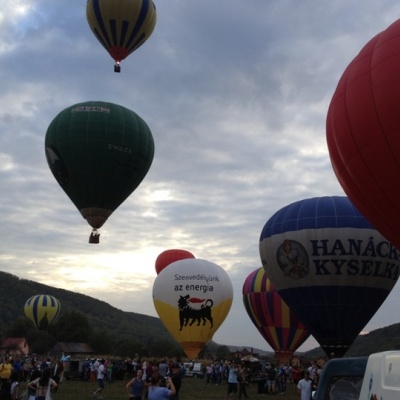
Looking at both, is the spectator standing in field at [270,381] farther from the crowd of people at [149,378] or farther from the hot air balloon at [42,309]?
the hot air balloon at [42,309]

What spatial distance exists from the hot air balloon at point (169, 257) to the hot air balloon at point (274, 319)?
46.0ft

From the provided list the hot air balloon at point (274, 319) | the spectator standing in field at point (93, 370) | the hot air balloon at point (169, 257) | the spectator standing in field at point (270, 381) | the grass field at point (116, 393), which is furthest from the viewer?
the hot air balloon at point (169, 257)

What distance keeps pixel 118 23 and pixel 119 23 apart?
5 cm

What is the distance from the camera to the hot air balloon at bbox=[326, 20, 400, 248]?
1270cm

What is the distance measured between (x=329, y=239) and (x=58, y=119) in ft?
42.6

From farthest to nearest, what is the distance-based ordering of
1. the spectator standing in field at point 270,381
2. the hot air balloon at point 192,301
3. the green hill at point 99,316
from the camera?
1. the green hill at point 99,316
2. the hot air balloon at point 192,301
3. the spectator standing in field at point 270,381

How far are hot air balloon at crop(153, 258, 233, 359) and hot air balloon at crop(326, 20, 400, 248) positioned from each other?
18129mm

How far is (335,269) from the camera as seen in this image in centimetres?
2252

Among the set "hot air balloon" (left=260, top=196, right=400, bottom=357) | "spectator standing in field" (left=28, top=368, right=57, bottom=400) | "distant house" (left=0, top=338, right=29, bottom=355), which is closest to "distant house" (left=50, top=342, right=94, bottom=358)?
"distant house" (left=0, top=338, right=29, bottom=355)

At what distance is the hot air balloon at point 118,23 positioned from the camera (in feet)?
92.3

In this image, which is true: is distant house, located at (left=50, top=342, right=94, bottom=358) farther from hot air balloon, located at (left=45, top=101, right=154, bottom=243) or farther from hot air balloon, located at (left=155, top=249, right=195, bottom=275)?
hot air balloon, located at (left=45, top=101, right=154, bottom=243)

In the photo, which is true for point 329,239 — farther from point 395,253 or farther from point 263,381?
point 263,381

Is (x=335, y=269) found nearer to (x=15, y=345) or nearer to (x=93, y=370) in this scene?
(x=93, y=370)

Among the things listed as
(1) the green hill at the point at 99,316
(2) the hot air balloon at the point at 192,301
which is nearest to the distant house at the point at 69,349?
(1) the green hill at the point at 99,316
